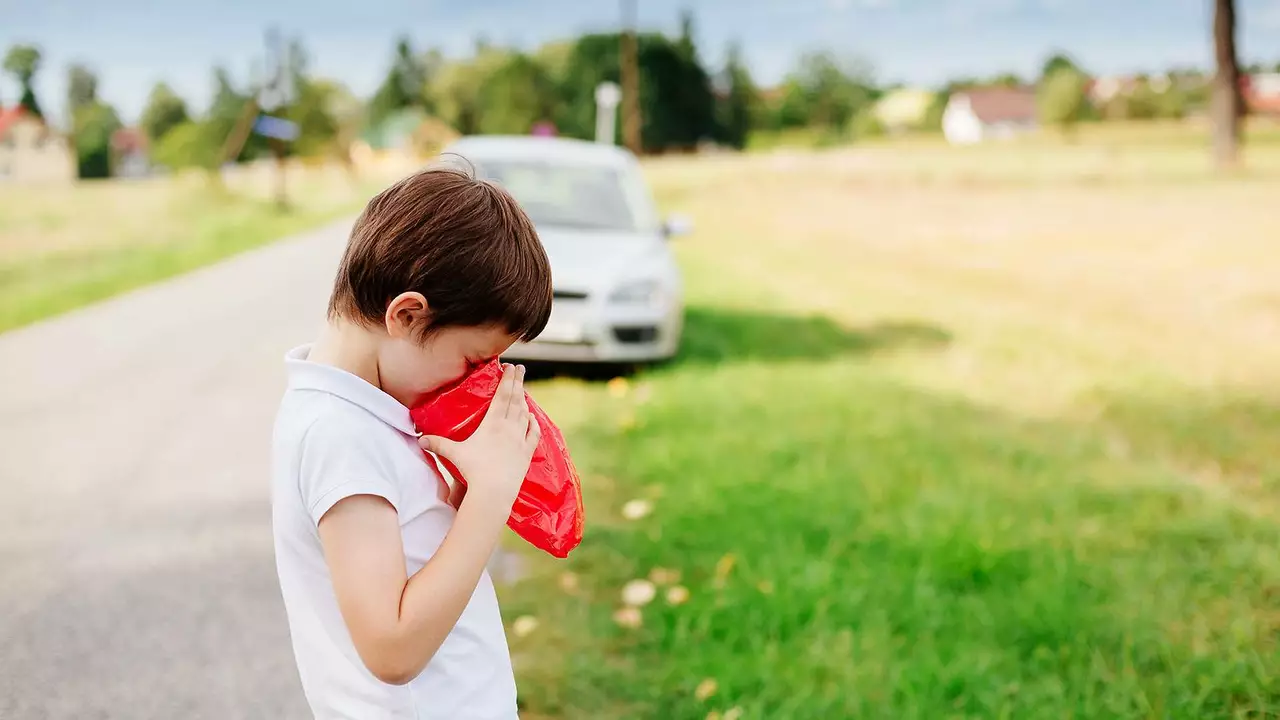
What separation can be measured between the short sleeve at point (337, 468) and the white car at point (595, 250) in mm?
5298

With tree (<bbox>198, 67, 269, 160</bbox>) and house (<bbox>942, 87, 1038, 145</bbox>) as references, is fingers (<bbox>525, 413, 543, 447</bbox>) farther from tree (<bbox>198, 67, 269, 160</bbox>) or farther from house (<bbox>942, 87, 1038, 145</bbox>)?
house (<bbox>942, 87, 1038, 145</bbox>)

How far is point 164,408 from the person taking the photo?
645 centimetres

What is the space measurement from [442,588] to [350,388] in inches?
10.3

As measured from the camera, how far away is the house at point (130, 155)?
3073 centimetres

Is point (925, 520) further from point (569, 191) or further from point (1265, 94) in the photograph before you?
point (1265, 94)

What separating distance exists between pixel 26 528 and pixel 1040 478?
14.8ft

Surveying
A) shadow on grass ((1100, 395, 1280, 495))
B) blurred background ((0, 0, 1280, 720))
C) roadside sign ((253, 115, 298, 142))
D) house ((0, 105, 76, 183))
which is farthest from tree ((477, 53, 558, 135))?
shadow on grass ((1100, 395, 1280, 495))

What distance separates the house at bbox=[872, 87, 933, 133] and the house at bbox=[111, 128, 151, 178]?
8599 cm

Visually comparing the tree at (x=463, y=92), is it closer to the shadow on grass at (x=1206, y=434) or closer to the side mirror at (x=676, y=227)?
the side mirror at (x=676, y=227)

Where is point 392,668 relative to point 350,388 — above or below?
below

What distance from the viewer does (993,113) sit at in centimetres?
12962

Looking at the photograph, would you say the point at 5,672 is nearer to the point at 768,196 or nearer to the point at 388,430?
the point at 388,430

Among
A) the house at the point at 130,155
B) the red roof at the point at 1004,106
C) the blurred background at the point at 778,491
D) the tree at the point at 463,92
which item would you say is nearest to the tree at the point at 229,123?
the house at the point at 130,155

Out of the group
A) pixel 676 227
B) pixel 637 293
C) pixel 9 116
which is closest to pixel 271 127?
pixel 9 116
